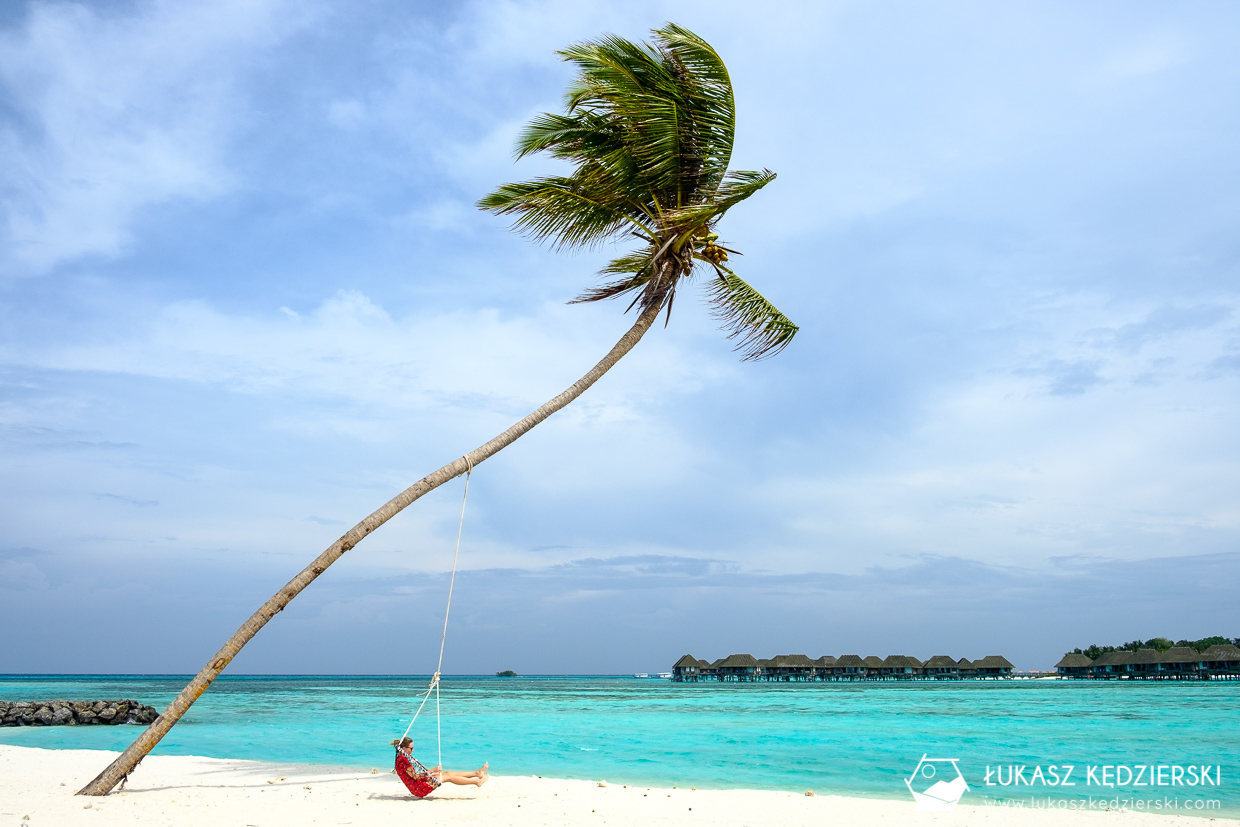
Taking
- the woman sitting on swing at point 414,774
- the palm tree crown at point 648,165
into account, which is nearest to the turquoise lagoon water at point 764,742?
the woman sitting on swing at point 414,774

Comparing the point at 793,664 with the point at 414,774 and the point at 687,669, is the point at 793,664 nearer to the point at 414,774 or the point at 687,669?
the point at 687,669

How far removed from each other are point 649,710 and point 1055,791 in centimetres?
1859

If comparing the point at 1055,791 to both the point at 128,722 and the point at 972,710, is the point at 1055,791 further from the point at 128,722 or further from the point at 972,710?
the point at 128,722

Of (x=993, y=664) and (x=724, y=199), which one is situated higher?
(x=724, y=199)

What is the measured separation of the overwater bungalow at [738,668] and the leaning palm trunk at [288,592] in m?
57.0

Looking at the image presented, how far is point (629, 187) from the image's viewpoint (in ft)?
24.2

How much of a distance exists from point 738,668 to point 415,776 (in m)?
58.2

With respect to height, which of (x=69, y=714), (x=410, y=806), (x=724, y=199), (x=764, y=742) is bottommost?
(x=69, y=714)

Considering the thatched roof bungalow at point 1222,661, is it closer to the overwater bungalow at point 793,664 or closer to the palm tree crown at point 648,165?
the overwater bungalow at point 793,664

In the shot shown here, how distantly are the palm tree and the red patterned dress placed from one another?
73.8 inches

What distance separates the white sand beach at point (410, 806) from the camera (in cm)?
632

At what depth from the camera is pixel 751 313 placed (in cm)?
813

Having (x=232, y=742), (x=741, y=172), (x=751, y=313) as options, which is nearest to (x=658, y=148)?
(x=741, y=172)

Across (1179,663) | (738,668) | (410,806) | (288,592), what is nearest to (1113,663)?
Result: (1179,663)
